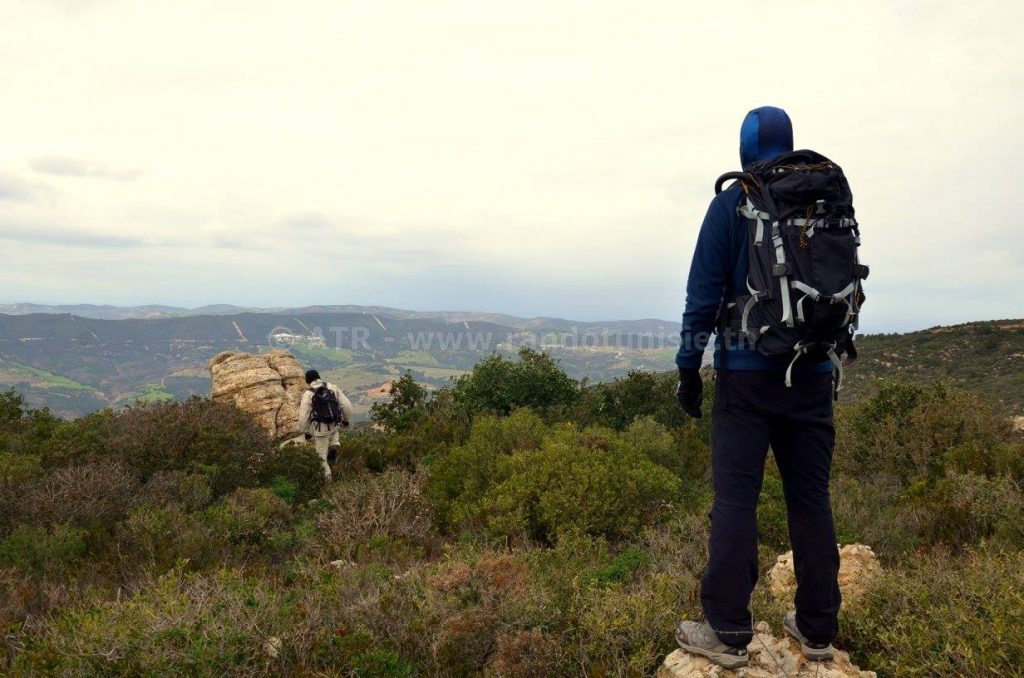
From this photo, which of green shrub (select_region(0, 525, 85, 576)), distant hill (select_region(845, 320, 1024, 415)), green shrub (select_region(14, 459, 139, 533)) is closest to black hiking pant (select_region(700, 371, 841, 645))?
green shrub (select_region(0, 525, 85, 576))

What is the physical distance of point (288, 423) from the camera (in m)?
14.4

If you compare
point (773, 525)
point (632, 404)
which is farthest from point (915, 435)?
point (632, 404)

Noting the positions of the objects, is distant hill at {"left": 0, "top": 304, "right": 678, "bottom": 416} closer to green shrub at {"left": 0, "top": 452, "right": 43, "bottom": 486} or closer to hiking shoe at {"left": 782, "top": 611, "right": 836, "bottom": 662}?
green shrub at {"left": 0, "top": 452, "right": 43, "bottom": 486}

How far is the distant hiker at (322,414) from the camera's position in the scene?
368 inches

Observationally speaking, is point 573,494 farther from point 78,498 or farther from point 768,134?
point 78,498

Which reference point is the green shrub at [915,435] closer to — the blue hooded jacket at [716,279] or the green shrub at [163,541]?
the blue hooded jacket at [716,279]

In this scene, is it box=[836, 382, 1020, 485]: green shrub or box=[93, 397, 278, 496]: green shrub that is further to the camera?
box=[836, 382, 1020, 485]: green shrub

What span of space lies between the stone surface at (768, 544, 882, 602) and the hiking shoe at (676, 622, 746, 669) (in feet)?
2.99

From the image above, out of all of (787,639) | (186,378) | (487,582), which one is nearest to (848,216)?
(787,639)

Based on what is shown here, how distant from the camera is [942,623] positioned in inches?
104

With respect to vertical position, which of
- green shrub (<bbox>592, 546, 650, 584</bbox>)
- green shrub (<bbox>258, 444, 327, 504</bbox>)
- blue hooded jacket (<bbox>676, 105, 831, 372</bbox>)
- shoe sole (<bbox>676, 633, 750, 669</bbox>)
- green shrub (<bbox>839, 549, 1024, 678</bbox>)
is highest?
blue hooded jacket (<bbox>676, 105, 831, 372</bbox>)

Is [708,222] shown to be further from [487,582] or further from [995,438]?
[995,438]

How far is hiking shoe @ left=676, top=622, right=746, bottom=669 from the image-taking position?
8.53ft

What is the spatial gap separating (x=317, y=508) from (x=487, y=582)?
459cm
